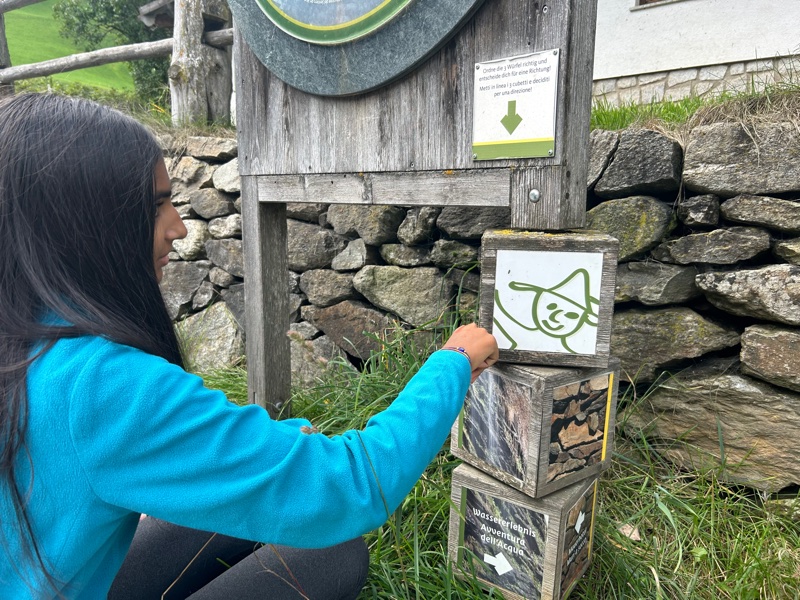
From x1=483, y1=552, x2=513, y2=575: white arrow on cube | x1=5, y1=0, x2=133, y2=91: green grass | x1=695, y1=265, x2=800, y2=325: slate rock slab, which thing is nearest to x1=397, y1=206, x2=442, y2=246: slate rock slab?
x1=695, y1=265, x2=800, y2=325: slate rock slab

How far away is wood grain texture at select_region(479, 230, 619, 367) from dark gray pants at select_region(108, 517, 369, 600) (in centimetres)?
65

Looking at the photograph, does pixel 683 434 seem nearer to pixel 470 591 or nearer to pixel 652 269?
pixel 652 269

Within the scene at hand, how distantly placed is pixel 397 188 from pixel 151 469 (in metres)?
1.04

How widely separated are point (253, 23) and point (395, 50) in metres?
0.56

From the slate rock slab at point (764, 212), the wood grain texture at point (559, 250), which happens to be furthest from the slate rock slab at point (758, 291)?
the wood grain texture at point (559, 250)

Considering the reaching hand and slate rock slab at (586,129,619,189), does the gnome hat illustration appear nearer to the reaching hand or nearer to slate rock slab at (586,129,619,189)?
the reaching hand

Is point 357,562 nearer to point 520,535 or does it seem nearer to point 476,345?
point 520,535

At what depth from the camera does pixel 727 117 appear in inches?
82.8

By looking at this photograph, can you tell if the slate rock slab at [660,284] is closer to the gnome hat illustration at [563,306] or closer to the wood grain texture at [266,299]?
the gnome hat illustration at [563,306]

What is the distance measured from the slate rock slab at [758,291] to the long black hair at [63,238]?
5.86 ft

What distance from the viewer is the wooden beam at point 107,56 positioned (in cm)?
383

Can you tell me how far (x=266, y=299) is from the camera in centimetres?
221

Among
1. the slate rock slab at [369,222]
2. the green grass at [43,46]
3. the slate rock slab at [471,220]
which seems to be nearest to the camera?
the slate rock slab at [471,220]

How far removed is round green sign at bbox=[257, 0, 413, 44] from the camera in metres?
1.50
